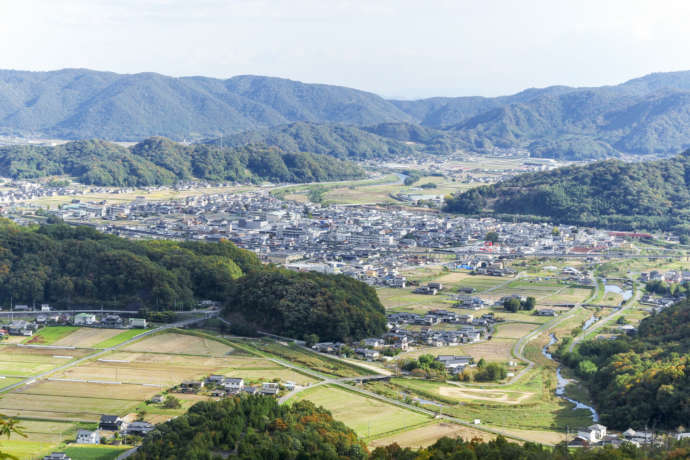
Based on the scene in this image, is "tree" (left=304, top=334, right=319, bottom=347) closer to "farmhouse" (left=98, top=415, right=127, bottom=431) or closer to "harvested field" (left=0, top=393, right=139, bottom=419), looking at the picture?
"harvested field" (left=0, top=393, right=139, bottom=419)

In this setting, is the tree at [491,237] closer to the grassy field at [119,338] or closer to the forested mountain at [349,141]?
the grassy field at [119,338]

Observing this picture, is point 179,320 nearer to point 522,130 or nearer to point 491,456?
point 491,456

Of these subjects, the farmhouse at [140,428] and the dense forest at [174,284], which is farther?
the dense forest at [174,284]

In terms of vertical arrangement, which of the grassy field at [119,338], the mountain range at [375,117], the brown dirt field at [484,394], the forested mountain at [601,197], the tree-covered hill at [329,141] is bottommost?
the brown dirt field at [484,394]

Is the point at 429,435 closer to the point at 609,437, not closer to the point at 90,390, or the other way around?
the point at 609,437

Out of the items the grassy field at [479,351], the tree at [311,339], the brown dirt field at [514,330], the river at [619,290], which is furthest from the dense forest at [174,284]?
the river at [619,290]

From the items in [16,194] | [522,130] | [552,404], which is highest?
[522,130]

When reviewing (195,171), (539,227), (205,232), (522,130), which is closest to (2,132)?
(195,171)
